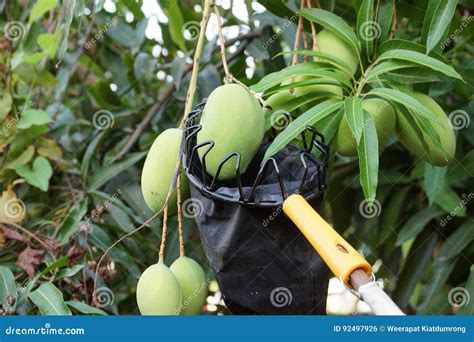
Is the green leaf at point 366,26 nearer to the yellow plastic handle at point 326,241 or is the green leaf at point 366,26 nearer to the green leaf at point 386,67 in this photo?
the green leaf at point 386,67

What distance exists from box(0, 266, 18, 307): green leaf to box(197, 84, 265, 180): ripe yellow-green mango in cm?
48

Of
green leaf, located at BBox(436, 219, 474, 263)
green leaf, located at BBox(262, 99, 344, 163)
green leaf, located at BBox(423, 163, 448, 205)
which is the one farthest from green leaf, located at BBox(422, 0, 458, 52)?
green leaf, located at BBox(436, 219, 474, 263)

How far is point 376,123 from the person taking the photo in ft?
3.76

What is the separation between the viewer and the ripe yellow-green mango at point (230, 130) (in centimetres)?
100

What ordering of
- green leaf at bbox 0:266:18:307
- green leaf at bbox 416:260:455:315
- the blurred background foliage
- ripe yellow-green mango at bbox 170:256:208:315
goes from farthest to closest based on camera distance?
1. green leaf at bbox 416:260:455:315
2. the blurred background foliage
3. green leaf at bbox 0:266:18:307
4. ripe yellow-green mango at bbox 170:256:208:315

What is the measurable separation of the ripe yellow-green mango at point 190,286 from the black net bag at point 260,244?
0.06m

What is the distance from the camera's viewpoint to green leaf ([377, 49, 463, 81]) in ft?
3.39

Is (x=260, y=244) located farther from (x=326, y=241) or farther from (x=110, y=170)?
(x=110, y=170)

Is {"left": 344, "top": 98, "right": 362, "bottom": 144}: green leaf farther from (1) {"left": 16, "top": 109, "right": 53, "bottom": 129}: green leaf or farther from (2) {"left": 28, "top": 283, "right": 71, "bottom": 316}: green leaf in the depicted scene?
(1) {"left": 16, "top": 109, "right": 53, "bottom": 129}: green leaf

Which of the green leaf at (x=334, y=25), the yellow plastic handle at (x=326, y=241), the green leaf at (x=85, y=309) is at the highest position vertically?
the green leaf at (x=334, y=25)

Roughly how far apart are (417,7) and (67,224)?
0.77 m

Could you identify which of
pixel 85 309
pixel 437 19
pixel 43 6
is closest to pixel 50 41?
pixel 43 6

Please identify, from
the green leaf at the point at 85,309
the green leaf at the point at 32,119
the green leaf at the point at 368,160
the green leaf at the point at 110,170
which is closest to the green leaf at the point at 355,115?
the green leaf at the point at 368,160

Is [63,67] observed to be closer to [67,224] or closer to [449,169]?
[67,224]
